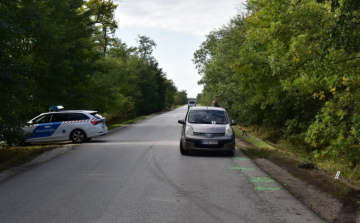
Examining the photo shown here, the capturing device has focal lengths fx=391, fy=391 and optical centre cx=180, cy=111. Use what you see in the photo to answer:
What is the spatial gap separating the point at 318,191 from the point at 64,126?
13.6 metres

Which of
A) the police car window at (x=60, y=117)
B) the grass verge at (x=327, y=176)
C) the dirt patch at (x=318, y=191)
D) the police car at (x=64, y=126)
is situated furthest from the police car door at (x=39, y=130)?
the dirt patch at (x=318, y=191)

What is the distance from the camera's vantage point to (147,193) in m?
7.82

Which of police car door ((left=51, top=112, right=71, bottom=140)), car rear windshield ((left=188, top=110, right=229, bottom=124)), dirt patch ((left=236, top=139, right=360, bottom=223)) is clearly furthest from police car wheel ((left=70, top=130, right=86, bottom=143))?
dirt patch ((left=236, top=139, right=360, bottom=223))

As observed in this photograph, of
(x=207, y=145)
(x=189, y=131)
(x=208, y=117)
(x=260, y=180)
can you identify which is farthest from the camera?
(x=208, y=117)

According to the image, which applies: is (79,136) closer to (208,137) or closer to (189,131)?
(189,131)

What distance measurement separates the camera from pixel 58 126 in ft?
61.1

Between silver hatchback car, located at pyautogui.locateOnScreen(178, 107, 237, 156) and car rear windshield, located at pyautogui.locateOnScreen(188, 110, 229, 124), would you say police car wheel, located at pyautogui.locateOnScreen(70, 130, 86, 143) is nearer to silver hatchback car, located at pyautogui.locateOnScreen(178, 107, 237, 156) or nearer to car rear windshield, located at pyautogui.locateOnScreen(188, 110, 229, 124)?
car rear windshield, located at pyautogui.locateOnScreen(188, 110, 229, 124)

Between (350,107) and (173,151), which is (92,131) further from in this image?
(350,107)

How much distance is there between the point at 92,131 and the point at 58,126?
63.2 inches

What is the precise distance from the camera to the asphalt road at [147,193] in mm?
6211

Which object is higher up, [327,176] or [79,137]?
[79,137]

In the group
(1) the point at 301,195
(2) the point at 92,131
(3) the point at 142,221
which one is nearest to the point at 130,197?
(3) the point at 142,221

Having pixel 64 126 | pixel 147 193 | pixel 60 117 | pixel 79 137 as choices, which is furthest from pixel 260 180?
pixel 60 117

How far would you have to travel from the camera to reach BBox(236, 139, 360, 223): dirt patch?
251 inches
